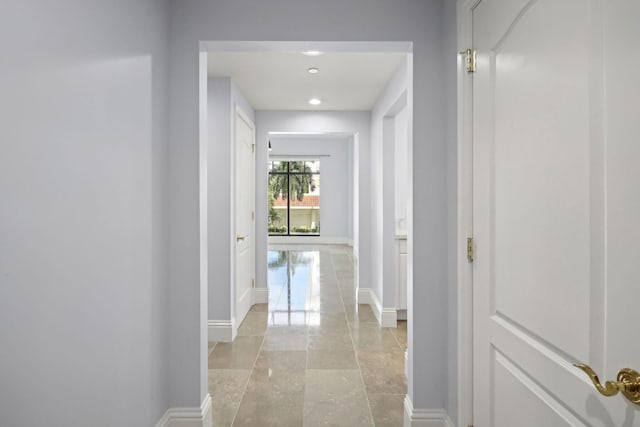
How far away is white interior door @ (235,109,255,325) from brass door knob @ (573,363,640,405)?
3.34 meters

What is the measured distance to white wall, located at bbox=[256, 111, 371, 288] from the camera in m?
4.87

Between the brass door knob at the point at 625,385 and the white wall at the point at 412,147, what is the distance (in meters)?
1.16

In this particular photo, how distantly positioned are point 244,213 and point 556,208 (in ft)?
11.5

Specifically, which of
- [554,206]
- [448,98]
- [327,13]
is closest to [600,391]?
[554,206]

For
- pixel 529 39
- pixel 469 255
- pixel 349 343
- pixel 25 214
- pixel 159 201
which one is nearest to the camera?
pixel 25 214

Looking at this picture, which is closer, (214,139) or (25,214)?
(25,214)

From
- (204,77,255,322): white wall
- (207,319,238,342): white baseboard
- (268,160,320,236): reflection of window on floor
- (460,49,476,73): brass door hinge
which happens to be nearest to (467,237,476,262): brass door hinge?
(460,49,476,73): brass door hinge

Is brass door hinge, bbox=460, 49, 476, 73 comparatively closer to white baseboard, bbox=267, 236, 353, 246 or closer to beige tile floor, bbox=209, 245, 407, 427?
beige tile floor, bbox=209, 245, 407, 427

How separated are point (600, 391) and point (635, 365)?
10 centimetres

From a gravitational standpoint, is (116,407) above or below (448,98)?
below

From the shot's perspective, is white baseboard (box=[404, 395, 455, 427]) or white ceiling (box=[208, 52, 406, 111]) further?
white ceiling (box=[208, 52, 406, 111])

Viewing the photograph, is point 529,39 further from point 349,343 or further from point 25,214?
point 349,343


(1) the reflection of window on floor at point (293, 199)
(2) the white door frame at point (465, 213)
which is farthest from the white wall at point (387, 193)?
(1) the reflection of window on floor at point (293, 199)

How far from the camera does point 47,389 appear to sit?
1.15 m
